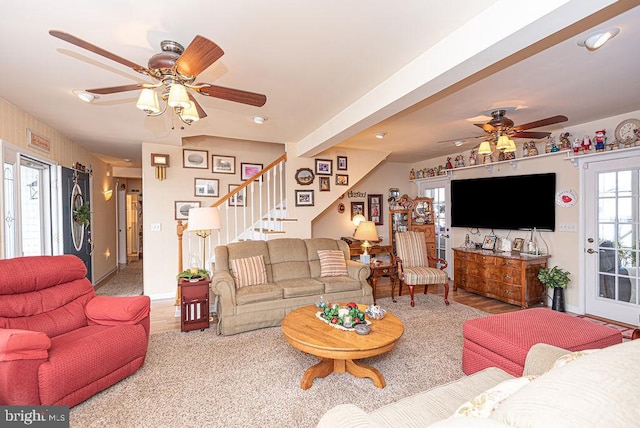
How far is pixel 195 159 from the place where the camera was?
5.29 meters

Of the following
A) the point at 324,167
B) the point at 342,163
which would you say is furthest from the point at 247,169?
the point at 342,163

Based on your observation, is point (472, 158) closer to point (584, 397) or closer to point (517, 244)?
point (517, 244)

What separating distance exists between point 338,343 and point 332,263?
2.07 meters

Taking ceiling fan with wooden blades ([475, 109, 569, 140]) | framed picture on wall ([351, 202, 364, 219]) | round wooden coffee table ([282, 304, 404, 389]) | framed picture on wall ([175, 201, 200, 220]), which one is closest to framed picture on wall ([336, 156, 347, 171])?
framed picture on wall ([351, 202, 364, 219])

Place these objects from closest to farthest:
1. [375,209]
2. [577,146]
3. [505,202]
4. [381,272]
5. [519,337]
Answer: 1. [519,337]
2. [577,146]
3. [381,272]
4. [505,202]
5. [375,209]

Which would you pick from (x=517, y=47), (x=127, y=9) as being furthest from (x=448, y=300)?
(x=127, y=9)

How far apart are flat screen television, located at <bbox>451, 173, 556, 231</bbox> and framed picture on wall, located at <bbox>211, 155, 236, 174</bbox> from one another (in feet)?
13.8

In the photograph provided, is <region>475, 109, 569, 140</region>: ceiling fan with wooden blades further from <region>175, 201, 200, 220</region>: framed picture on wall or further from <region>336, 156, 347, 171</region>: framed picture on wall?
A: <region>175, 201, 200, 220</region>: framed picture on wall

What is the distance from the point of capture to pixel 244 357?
2.81m

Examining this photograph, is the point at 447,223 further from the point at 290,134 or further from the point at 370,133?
the point at 290,134

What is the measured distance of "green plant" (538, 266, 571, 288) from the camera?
13.4 ft

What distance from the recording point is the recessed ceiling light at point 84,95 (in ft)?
9.31

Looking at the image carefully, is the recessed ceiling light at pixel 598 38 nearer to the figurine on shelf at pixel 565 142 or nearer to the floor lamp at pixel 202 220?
the figurine on shelf at pixel 565 142

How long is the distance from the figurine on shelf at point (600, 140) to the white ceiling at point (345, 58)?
0.22m
